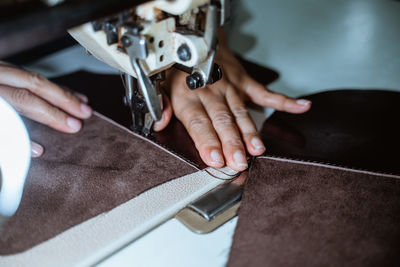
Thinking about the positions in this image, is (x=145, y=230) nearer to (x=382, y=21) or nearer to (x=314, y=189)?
(x=314, y=189)

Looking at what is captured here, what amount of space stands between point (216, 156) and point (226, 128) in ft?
0.39

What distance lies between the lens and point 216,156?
0.90 meters

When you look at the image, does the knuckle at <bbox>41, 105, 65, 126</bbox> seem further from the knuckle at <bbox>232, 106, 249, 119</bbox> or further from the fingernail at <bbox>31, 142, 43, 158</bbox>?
the knuckle at <bbox>232, 106, 249, 119</bbox>

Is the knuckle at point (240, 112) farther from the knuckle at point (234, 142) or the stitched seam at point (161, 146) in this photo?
the stitched seam at point (161, 146)

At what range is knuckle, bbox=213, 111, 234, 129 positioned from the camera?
1.01m

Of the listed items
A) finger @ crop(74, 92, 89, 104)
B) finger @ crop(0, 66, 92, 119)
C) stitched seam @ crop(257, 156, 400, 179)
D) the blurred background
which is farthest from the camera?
the blurred background

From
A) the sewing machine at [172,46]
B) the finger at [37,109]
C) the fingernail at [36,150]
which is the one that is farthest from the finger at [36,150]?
the sewing machine at [172,46]

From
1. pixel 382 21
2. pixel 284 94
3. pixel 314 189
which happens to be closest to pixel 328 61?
pixel 284 94

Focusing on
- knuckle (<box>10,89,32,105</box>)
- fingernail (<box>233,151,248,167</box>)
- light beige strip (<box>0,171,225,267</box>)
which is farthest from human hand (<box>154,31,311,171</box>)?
knuckle (<box>10,89,32,105</box>)

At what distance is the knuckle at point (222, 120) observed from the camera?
3.32 feet

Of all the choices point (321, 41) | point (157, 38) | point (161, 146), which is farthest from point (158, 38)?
point (321, 41)

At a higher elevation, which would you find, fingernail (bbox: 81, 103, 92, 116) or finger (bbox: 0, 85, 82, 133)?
finger (bbox: 0, 85, 82, 133)

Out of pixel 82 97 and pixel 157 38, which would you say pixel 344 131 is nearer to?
pixel 157 38

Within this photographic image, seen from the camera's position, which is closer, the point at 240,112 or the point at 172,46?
the point at 172,46
